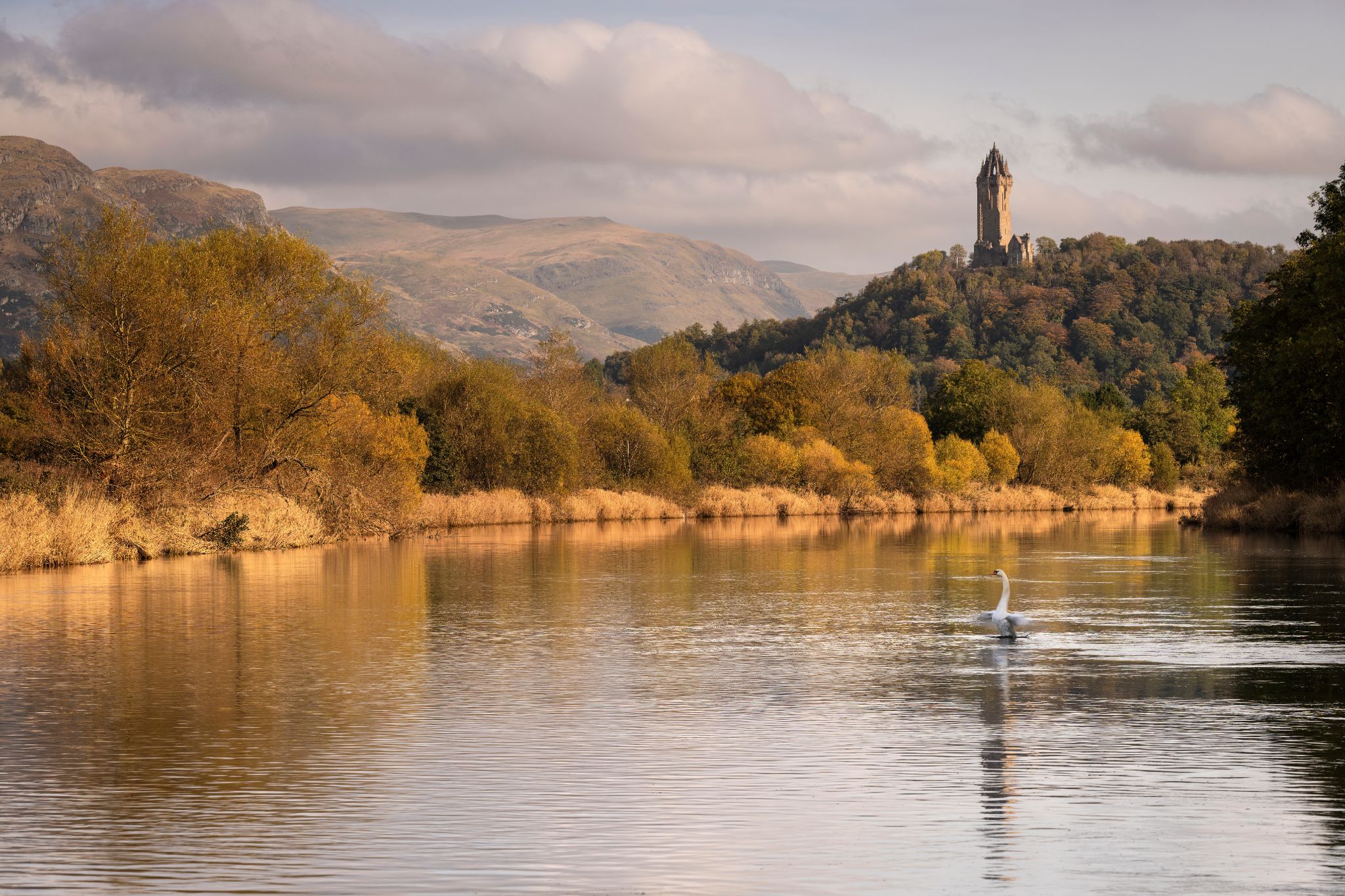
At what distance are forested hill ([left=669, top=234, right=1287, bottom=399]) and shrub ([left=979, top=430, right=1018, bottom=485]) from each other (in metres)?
43.4

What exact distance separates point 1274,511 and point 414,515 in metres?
30.8

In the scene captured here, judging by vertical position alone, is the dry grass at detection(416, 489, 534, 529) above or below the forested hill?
below

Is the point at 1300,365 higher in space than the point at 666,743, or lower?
higher

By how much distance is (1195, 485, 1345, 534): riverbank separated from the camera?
46.9 m

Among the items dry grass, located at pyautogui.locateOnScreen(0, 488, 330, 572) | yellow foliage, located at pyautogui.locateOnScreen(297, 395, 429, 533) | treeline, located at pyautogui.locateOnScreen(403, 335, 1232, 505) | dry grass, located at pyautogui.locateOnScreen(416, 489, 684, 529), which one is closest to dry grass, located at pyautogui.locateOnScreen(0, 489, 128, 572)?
dry grass, located at pyautogui.locateOnScreen(0, 488, 330, 572)

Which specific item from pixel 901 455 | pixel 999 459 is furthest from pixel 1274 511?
pixel 999 459

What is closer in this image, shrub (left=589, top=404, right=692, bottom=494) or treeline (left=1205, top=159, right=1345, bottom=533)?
treeline (left=1205, top=159, right=1345, bottom=533)

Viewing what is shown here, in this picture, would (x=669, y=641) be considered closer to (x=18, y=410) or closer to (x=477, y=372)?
(x=18, y=410)

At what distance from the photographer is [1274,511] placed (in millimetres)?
51500

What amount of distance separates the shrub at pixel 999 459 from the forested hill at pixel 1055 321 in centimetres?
4343

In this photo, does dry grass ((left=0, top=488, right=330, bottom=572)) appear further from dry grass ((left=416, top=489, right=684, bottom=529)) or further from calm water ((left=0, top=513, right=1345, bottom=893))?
dry grass ((left=416, top=489, right=684, bottom=529))

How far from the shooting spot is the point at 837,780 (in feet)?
36.8

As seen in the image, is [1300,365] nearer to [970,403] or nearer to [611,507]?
[611,507]

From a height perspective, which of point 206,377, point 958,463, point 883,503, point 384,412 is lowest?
point 883,503
